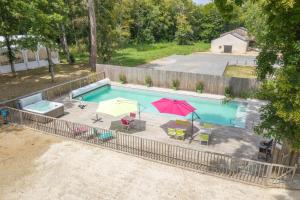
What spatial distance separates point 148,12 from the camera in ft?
178

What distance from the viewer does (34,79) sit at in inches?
921

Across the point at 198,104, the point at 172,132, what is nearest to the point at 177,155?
the point at 172,132

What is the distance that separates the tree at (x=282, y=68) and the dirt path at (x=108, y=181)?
8.48 ft

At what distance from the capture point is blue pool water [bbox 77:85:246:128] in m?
16.4

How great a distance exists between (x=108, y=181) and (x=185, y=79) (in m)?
13.1

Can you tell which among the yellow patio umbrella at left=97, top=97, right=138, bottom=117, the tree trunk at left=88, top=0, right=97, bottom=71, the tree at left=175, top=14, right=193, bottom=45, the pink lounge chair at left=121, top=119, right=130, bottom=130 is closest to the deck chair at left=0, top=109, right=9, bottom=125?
the yellow patio umbrella at left=97, top=97, right=138, bottom=117

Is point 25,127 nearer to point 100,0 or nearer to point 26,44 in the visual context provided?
point 26,44

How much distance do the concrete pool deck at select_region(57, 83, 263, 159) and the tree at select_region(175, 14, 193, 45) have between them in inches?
1507

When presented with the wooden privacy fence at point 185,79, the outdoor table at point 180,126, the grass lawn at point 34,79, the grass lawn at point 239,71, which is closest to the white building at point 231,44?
the grass lawn at point 239,71

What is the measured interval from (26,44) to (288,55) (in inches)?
714

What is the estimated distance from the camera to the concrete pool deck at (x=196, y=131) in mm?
11867

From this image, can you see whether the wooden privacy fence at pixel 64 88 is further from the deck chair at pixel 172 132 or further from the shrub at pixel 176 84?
the deck chair at pixel 172 132

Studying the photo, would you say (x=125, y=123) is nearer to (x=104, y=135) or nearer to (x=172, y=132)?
(x=104, y=135)

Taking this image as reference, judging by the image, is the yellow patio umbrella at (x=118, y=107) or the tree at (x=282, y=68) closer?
the tree at (x=282, y=68)
